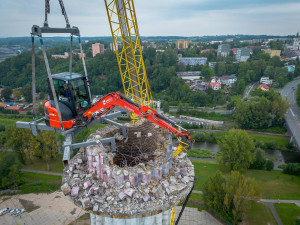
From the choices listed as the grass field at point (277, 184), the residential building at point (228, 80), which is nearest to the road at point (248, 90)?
the residential building at point (228, 80)

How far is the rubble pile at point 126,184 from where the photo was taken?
7.20 meters

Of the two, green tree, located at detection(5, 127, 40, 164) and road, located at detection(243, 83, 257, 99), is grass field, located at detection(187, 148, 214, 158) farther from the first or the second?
road, located at detection(243, 83, 257, 99)

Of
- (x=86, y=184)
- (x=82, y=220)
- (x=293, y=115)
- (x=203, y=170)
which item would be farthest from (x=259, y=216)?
(x=293, y=115)

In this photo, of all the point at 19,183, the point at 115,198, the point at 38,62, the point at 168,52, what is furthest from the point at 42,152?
the point at 168,52

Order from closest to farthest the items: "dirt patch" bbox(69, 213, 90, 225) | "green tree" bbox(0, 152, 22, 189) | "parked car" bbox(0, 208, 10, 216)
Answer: "dirt patch" bbox(69, 213, 90, 225) < "parked car" bbox(0, 208, 10, 216) < "green tree" bbox(0, 152, 22, 189)

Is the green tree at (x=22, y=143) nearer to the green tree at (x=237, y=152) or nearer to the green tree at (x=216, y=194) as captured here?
the green tree at (x=216, y=194)

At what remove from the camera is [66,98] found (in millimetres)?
11344

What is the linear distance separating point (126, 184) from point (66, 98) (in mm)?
6331

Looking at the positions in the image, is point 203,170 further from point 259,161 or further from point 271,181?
point 271,181

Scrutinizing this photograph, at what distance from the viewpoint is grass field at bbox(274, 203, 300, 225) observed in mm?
19562

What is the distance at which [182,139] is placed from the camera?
10.9 metres

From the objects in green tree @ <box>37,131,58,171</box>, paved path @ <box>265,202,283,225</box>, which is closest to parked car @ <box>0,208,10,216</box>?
green tree @ <box>37,131,58,171</box>

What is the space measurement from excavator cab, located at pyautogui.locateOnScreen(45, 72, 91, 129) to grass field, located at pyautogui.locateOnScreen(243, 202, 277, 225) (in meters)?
18.7

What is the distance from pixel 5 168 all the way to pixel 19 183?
2.41m
